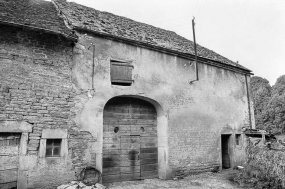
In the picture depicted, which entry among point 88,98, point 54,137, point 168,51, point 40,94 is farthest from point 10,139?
point 168,51

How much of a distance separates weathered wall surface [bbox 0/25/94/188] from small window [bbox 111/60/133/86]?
1487 millimetres

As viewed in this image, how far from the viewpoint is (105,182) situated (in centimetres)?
739

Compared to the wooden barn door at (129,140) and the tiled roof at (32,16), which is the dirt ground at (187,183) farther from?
the tiled roof at (32,16)

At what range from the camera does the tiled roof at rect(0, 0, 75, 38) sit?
6094 mm

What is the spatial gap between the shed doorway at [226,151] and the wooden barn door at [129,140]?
13.7 ft

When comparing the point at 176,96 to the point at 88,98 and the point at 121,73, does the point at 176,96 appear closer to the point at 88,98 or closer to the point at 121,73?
the point at 121,73

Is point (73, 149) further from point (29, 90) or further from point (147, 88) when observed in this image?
point (147, 88)

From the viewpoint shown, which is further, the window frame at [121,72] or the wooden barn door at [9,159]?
the window frame at [121,72]

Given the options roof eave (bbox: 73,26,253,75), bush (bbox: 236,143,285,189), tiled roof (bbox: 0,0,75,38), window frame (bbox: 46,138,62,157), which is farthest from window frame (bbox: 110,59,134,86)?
bush (bbox: 236,143,285,189)

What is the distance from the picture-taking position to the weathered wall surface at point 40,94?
5816 mm

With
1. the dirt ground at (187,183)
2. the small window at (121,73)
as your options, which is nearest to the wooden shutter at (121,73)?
the small window at (121,73)

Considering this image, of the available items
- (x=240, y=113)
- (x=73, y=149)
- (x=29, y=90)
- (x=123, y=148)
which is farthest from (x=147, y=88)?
(x=240, y=113)

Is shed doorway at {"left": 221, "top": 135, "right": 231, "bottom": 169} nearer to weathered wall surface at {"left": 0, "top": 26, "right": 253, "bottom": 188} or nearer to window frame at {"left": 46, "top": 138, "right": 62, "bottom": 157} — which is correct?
weathered wall surface at {"left": 0, "top": 26, "right": 253, "bottom": 188}

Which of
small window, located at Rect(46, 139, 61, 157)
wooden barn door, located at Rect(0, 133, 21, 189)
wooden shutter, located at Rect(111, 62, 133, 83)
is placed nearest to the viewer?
wooden barn door, located at Rect(0, 133, 21, 189)
